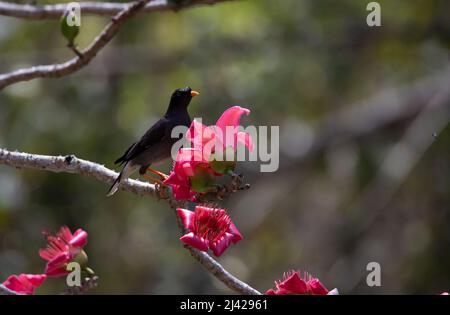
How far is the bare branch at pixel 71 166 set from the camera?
347 cm

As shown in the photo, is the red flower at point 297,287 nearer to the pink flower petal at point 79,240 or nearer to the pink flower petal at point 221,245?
the pink flower petal at point 221,245

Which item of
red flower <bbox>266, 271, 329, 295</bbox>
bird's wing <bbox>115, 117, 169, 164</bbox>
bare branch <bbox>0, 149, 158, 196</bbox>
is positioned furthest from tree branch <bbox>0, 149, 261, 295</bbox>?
bird's wing <bbox>115, 117, 169, 164</bbox>

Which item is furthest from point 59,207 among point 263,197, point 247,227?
point 263,197

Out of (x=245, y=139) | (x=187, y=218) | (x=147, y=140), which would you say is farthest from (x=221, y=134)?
(x=147, y=140)

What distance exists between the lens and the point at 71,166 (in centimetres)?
348

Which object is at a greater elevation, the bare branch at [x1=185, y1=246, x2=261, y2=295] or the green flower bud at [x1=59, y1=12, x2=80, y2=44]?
the green flower bud at [x1=59, y1=12, x2=80, y2=44]

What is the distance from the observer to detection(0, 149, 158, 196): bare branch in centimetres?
347

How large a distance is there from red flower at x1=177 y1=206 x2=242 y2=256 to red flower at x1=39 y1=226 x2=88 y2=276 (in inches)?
24.8

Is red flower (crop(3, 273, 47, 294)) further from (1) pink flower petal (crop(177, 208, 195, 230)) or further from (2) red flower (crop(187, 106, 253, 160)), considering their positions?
(2) red flower (crop(187, 106, 253, 160))

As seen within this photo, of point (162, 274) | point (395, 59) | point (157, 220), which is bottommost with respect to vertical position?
point (162, 274)

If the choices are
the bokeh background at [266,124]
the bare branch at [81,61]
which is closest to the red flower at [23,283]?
the bare branch at [81,61]

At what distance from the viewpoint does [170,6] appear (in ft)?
15.4
